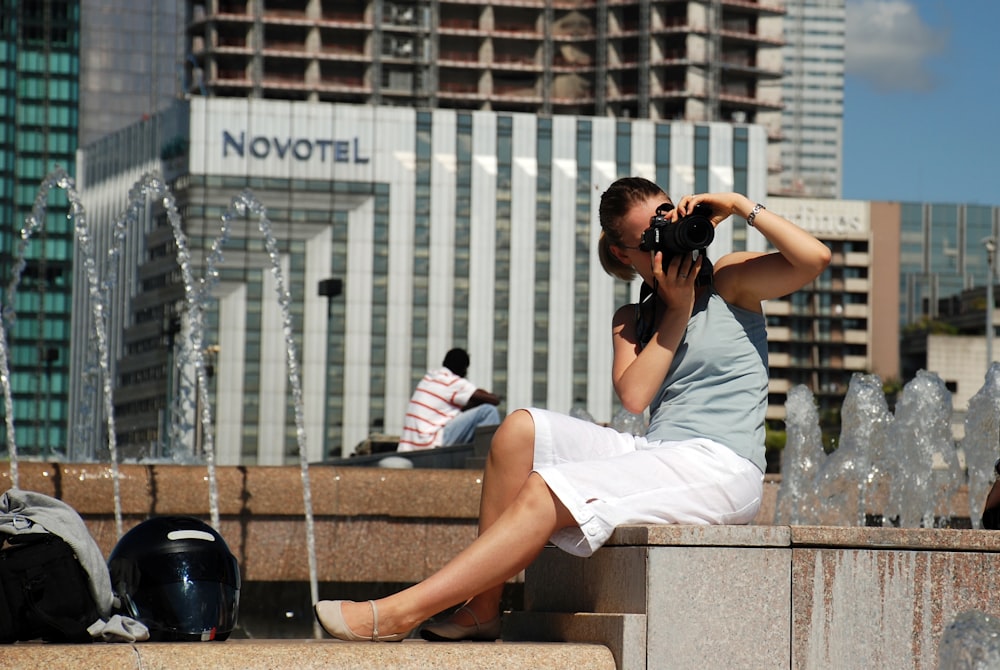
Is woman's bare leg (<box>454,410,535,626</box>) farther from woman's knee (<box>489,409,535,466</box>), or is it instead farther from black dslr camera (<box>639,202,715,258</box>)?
black dslr camera (<box>639,202,715,258</box>)

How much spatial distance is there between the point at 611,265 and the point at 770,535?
1.09 meters

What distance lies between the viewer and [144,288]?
80.9m


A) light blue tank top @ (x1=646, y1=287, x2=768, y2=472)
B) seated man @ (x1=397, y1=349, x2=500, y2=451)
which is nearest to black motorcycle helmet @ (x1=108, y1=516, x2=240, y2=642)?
light blue tank top @ (x1=646, y1=287, x2=768, y2=472)

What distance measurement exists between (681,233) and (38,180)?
11943 centimetres

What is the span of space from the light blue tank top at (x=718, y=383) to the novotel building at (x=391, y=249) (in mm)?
70800

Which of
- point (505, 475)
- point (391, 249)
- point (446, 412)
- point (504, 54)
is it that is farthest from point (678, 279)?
point (504, 54)

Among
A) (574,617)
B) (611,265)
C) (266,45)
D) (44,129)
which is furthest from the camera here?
(44,129)

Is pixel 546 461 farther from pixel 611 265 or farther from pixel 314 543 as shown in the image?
pixel 314 543

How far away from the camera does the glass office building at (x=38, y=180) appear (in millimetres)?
117438

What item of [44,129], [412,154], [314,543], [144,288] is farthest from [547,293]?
[314,543]

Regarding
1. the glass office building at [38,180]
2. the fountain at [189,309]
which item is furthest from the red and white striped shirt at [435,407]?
the glass office building at [38,180]

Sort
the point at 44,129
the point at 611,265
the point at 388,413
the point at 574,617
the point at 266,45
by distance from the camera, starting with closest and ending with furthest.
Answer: the point at 574,617 → the point at 611,265 → the point at 388,413 → the point at 266,45 → the point at 44,129

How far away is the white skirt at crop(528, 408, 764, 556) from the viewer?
4199 mm

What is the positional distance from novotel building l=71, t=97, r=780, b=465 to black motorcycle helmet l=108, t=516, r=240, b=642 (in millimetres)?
70388
